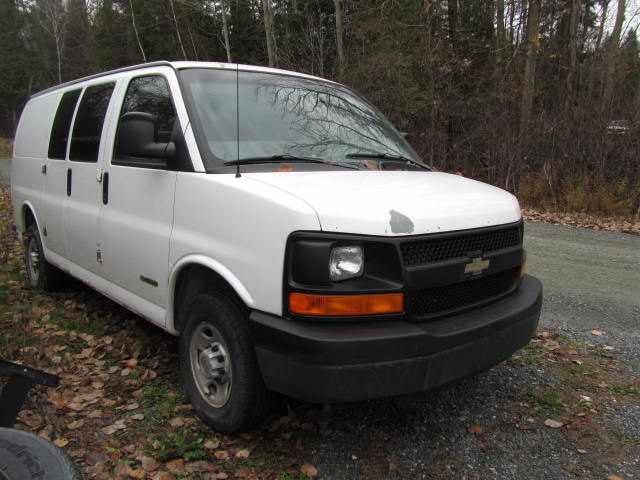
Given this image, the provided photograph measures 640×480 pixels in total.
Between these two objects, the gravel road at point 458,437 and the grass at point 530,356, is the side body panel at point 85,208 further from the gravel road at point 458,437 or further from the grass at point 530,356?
the grass at point 530,356

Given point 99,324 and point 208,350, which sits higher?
point 208,350

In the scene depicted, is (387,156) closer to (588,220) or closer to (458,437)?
(458,437)

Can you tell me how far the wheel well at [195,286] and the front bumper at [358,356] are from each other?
0.31 metres

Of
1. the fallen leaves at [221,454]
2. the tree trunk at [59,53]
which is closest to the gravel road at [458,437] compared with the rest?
the fallen leaves at [221,454]

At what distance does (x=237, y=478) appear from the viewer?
8.56 ft

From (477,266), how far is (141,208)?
2.06 m

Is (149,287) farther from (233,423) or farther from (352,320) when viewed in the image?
(352,320)

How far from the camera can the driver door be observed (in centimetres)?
317

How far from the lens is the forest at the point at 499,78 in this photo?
40.3 feet

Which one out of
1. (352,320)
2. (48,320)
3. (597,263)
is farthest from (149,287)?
(597,263)

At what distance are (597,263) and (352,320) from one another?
5.73 meters

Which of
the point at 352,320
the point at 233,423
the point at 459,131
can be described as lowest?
the point at 233,423

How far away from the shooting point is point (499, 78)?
1600cm

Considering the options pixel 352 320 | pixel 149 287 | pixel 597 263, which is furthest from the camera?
pixel 597 263
